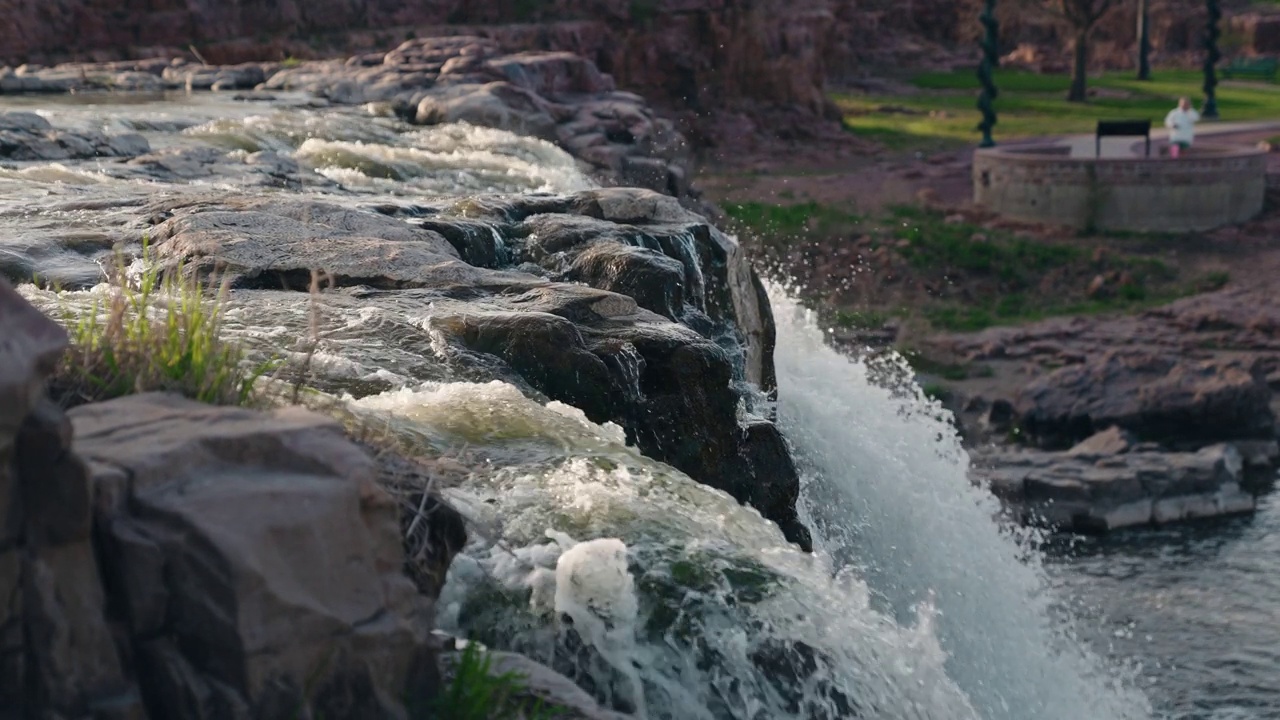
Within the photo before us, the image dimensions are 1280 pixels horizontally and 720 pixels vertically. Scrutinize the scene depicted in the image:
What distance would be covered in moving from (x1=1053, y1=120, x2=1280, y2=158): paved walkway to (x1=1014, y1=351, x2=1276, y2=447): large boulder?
29.9ft

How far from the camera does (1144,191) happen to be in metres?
26.6

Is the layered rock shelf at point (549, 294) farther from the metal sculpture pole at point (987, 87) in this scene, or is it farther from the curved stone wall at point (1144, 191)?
the metal sculpture pole at point (987, 87)

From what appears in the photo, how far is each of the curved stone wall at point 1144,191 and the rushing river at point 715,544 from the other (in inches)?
474

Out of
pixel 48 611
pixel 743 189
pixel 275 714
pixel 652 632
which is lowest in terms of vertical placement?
pixel 743 189

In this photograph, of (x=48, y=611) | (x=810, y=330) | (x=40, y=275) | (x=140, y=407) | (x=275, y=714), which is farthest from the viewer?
(x=810, y=330)

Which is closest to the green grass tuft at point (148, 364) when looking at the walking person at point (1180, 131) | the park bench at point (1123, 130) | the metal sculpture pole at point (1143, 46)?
the park bench at point (1123, 130)

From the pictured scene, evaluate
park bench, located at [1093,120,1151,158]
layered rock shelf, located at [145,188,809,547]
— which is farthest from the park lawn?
layered rock shelf, located at [145,188,809,547]

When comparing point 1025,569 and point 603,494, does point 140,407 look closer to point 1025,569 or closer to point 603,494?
point 603,494

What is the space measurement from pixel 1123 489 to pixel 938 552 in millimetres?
8071

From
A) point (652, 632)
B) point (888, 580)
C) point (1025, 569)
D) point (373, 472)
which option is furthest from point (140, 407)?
point (1025, 569)

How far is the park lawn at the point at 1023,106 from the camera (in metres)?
34.8

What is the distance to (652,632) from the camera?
14.5 feet

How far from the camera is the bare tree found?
39.1 m

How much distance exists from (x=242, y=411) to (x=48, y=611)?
2.33 ft
